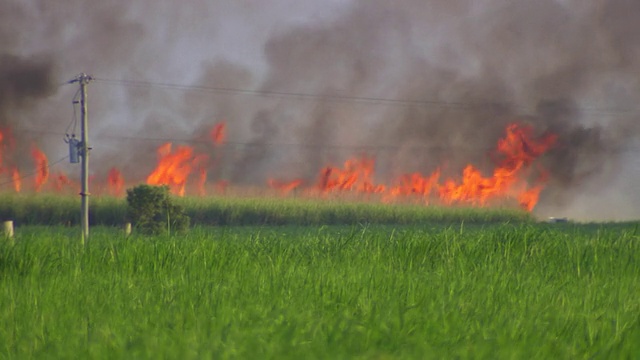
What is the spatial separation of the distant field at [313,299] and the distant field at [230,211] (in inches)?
1258

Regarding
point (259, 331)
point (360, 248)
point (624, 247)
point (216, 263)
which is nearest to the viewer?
point (259, 331)

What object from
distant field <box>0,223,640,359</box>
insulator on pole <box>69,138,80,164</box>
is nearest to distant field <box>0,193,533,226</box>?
insulator on pole <box>69,138,80,164</box>

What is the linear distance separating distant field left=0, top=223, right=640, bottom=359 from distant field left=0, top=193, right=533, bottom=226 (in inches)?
1258

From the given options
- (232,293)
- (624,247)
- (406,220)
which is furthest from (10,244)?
(406,220)

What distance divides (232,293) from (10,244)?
4585mm

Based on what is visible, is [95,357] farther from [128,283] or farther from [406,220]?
[406,220]

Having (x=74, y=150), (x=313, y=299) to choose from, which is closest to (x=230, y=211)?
(x=74, y=150)

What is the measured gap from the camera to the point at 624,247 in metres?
12.2

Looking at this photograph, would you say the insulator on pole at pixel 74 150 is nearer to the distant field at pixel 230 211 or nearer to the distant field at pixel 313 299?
the distant field at pixel 230 211

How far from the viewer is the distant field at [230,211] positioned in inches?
1705

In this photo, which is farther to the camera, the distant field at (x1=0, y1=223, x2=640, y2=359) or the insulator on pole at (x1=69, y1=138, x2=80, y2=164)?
the insulator on pole at (x1=69, y1=138, x2=80, y2=164)

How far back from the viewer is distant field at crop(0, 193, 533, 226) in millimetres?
43312

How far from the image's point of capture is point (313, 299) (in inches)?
271

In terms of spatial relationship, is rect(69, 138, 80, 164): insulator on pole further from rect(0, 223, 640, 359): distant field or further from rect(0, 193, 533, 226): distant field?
rect(0, 223, 640, 359): distant field
